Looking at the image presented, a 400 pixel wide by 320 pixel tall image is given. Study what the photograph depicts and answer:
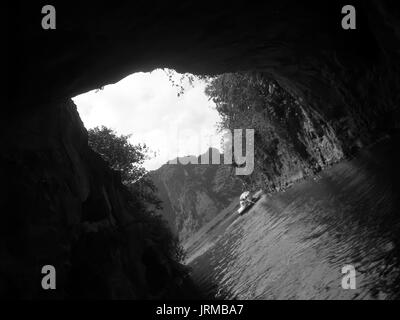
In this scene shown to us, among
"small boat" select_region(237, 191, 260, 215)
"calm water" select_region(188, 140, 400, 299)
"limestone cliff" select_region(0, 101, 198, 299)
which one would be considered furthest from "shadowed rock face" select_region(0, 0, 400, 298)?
"small boat" select_region(237, 191, 260, 215)

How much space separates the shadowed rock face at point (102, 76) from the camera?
44.1 feet

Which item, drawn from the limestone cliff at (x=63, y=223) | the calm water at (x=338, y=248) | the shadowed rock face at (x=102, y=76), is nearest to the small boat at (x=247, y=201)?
the shadowed rock face at (x=102, y=76)

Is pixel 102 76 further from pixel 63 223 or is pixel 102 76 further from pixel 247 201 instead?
pixel 247 201

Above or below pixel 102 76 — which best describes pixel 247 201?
below

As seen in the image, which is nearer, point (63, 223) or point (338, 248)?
point (338, 248)

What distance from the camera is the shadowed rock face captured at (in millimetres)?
13445

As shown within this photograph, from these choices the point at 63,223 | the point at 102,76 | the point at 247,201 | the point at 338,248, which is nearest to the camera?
the point at 338,248

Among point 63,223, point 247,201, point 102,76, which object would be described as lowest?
point 63,223

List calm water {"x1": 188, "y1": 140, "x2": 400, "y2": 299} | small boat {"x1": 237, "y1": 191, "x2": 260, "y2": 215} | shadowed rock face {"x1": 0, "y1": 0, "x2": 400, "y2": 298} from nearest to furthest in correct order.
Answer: calm water {"x1": 188, "y1": 140, "x2": 400, "y2": 299} < shadowed rock face {"x1": 0, "y1": 0, "x2": 400, "y2": 298} < small boat {"x1": 237, "y1": 191, "x2": 260, "y2": 215}

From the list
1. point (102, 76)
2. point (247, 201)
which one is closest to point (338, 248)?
point (102, 76)

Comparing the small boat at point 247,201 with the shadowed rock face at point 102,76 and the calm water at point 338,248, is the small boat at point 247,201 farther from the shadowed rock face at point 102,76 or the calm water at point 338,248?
the calm water at point 338,248

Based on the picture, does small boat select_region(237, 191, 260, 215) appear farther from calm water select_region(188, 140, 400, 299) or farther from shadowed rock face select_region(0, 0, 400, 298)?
calm water select_region(188, 140, 400, 299)

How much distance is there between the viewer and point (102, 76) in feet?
60.8
